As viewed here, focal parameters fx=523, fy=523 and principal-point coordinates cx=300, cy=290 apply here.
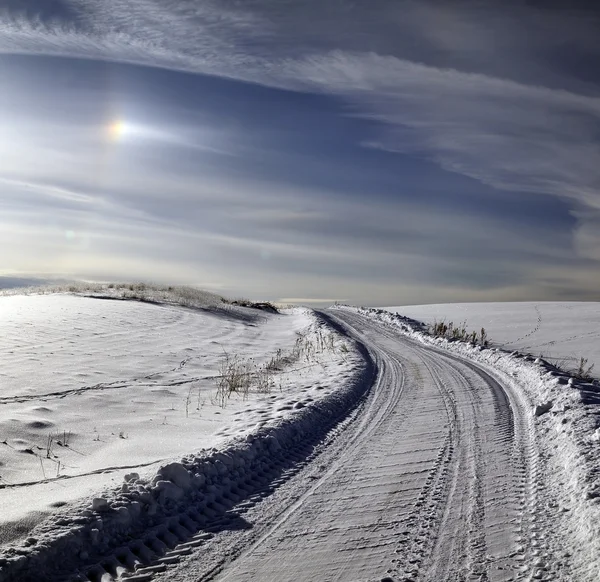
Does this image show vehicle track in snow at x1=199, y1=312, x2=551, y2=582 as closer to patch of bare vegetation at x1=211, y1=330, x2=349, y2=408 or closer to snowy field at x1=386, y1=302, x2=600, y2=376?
patch of bare vegetation at x1=211, y1=330, x2=349, y2=408

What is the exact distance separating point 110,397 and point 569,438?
787 cm

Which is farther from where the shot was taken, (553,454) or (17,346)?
(17,346)

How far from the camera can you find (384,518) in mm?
4867

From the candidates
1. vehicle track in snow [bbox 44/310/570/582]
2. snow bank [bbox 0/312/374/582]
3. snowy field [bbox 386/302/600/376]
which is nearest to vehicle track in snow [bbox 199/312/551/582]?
vehicle track in snow [bbox 44/310/570/582]

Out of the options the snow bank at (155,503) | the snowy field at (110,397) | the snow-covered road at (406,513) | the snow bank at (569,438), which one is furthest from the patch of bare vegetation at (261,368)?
the snow bank at (569,438)

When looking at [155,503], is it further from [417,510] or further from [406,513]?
[417,510]

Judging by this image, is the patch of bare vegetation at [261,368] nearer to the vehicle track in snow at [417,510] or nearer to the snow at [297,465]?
the snow at [297,465]

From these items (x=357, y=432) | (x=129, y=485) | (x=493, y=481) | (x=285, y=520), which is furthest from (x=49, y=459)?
(x=493, y=481)

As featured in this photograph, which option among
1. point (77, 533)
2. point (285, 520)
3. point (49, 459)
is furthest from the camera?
point (49, 459)

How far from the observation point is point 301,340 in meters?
21.9

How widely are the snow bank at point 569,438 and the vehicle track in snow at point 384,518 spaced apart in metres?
0.21

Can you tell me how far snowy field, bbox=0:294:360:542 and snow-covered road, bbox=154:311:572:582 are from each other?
1.56 metres

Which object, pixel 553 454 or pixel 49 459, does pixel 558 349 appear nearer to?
pixel 553 454

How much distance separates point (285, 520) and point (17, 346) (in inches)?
470
